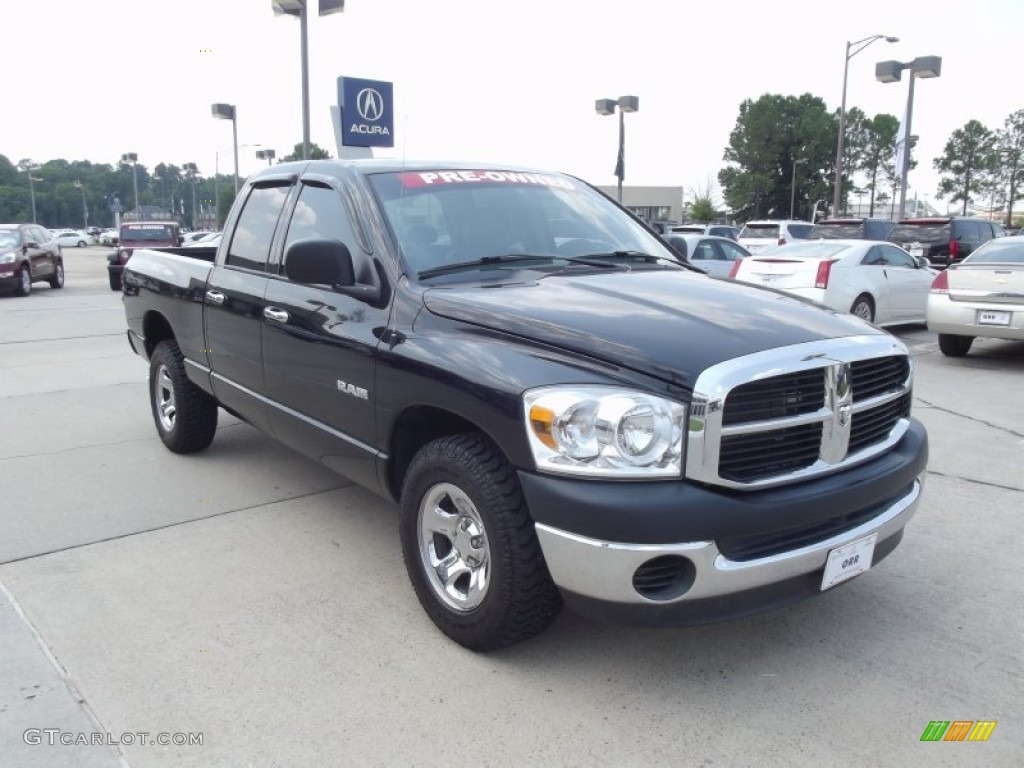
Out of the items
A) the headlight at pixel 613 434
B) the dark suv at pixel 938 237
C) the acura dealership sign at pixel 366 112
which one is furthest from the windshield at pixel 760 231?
the headlight at pixel 613 434

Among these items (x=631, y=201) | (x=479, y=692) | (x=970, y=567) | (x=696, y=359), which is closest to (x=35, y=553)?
(x=479, y=692)

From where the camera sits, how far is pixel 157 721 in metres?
2.79

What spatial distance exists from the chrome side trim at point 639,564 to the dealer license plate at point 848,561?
0.23 ft

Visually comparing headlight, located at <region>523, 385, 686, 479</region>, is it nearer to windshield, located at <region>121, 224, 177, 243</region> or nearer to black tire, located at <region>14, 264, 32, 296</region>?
black tire, located at <region>14, 264, 32, 296</region>

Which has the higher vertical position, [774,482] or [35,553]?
[774,482]

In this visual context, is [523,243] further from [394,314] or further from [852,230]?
[852,230]

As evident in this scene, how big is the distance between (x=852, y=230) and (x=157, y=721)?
19.7 metres

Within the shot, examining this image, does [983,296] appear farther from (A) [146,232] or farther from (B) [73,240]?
(B) [73,240]

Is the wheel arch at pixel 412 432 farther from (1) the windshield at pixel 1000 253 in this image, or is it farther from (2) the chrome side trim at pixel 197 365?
(1) the windshield at pixel 1000 253

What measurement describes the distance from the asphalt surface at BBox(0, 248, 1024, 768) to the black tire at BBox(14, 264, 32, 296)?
16.1 m

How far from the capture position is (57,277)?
69.7ft

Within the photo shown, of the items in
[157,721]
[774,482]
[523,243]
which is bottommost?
[157,721]

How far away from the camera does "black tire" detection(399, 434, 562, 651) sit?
111 inches

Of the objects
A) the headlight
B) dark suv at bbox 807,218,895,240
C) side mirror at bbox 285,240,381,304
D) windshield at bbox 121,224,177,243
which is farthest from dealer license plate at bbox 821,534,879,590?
windshield at bbox 121,224,177,243
